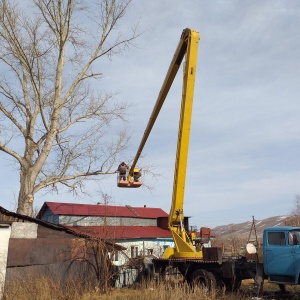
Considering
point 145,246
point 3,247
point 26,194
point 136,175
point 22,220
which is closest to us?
point 3,247

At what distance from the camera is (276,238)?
1174 centimetres

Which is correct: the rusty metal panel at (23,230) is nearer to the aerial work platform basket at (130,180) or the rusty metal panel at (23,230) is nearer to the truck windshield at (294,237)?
the aerial work platform basket at (130,180)

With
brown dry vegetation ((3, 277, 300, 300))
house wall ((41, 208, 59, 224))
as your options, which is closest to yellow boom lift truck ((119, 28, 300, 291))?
brown dry vegetation ((3, 277, 300, 300))

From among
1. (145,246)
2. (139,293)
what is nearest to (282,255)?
(139,293)

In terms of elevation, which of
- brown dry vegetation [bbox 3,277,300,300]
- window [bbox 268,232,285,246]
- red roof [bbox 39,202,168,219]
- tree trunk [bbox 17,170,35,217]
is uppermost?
red roof [bbox 39,202,168,219]

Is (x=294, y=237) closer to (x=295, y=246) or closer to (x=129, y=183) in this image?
(x=295, y=246)

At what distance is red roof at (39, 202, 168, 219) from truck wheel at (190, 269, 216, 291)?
17.2 m

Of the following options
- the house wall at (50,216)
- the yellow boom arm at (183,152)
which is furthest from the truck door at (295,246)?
the house wall at (50,216)

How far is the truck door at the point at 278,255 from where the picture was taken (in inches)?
439

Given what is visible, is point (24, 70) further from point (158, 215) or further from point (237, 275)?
point (158, 215)

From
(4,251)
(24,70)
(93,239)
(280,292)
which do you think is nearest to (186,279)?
(280,292)

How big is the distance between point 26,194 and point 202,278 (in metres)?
9.43

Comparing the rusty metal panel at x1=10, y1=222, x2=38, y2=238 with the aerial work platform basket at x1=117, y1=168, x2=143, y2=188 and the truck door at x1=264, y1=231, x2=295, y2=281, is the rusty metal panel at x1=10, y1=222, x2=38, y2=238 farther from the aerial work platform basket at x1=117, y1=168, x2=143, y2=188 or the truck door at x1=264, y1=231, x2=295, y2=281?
the truck door at x1=264, y1=231, x2=295, y2=281

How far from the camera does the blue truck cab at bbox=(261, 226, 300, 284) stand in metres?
11.0
